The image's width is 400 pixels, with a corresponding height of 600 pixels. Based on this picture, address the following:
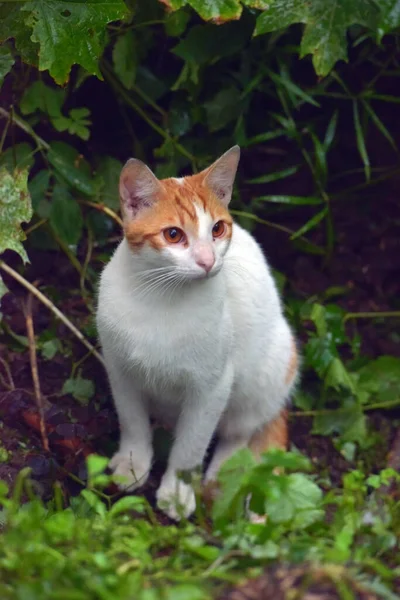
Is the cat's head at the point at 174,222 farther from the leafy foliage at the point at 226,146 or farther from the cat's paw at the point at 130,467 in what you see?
the cat's paw at the point at 130,467

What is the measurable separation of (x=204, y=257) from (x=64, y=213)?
1.05 metres

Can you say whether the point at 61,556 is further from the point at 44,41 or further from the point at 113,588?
the point at 44,41

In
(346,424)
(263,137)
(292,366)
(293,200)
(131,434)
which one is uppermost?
(263,137)

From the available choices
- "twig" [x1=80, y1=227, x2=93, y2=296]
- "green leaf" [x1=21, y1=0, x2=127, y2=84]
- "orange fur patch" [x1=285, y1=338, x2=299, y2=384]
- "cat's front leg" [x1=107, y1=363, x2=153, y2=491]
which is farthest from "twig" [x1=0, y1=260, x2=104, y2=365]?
"green leaf" [x1=21, y1=0, x2=127, y2=84]

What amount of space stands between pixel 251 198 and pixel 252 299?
3.47 ft

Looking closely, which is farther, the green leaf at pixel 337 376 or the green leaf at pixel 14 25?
the green leaf at pixel 337 376

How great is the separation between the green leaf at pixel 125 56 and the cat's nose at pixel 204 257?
1166 mm

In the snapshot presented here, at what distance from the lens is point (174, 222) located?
7.75 ft

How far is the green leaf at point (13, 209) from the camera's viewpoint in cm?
259

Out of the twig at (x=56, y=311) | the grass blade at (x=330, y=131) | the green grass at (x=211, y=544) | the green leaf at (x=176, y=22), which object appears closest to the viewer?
the green grass at (x=211, y=544)

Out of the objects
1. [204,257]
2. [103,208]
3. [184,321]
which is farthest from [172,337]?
[103,208]

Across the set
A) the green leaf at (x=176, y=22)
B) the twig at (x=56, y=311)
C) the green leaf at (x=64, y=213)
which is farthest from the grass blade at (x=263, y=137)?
the twig at (x=56, y=311)

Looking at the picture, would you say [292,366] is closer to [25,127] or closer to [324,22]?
[324,22]

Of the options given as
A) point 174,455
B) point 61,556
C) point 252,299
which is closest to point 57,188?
point 252,299
